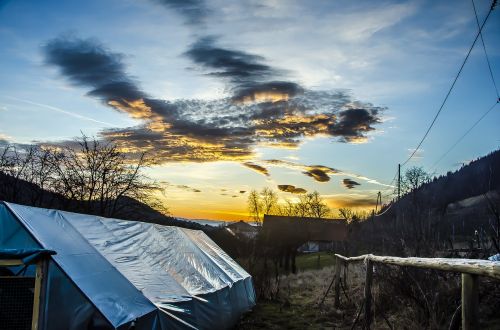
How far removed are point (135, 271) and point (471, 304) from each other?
581cm

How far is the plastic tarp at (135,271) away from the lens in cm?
628

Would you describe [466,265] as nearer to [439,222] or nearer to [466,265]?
[466,265]

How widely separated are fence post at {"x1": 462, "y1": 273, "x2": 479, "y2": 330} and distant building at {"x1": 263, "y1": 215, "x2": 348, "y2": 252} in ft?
122

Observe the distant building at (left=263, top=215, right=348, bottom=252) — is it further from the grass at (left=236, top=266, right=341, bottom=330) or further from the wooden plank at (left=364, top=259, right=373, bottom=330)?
the wooden plank at (left=364, top=259, right=373, bottom=330)

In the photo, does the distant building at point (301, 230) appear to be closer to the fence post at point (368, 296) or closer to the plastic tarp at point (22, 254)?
the fence post at point (368, 296)

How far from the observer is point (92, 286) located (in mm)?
6164

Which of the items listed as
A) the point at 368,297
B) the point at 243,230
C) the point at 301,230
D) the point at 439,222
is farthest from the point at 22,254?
the point at 243,230

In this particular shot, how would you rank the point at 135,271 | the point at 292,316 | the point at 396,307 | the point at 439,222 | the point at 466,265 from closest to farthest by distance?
the point at 466,265
the point at 135,271
the point at 396,307
the point at 439,222
the point at 292,316

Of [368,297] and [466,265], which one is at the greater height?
[466,265]

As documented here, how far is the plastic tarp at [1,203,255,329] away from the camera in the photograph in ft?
20.6

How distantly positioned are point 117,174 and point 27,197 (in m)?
6.57

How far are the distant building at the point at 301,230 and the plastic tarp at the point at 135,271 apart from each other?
30.4 m

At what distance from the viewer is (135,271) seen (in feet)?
25.6

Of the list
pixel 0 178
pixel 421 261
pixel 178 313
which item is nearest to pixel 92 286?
pixel 178 313
